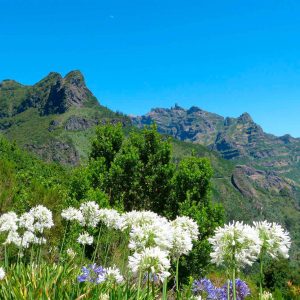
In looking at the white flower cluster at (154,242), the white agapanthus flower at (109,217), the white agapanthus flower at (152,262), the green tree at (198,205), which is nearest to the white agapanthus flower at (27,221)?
the white agapanthus flower at (109,217)

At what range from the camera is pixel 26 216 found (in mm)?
7242

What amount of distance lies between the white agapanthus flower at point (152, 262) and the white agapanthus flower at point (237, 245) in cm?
46

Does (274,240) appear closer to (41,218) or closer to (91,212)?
(91,212)

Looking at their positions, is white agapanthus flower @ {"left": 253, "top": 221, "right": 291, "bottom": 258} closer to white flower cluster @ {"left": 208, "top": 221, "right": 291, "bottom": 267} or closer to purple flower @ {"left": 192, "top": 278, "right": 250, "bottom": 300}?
white flower cluster @ {"left": 208, "top": 221, "right": 291, "bottom": 267}

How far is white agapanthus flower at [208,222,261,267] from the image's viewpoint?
340 centimetres

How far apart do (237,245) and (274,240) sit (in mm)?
335

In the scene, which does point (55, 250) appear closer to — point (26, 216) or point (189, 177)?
point (26, 216)

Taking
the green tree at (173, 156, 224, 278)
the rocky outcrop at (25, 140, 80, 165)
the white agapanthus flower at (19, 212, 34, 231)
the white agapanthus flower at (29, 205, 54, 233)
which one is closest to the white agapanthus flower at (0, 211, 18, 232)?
the white agapanthus flower at (19, 212, 34, 231)

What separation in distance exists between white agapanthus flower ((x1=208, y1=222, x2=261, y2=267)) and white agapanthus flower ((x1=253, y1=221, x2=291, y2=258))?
0.24 ft

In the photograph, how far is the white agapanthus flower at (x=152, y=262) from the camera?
3.50m

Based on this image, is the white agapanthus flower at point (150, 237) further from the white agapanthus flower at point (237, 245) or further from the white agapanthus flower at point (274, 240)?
the white agapanthus flower at point (274, 240)

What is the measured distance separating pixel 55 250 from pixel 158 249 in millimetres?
7651

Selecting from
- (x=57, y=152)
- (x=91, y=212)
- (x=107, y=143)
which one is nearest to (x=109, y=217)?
(x=91, y=212)

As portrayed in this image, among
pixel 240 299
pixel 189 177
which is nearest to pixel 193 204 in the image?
pixel 189 177
